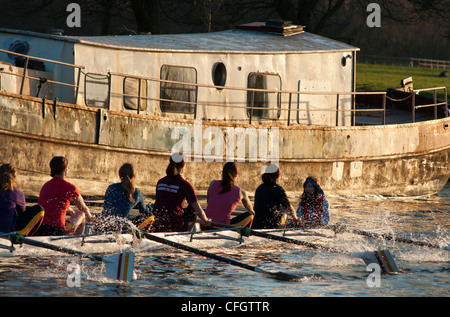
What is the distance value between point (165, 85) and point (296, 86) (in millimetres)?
3508

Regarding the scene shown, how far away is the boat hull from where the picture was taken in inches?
626

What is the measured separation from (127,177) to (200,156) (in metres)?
6.02

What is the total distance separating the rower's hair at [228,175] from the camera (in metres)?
12.7

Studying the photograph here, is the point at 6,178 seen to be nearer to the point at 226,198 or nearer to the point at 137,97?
the point at 226,198

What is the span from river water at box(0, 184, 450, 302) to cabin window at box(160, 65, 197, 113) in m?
5.02

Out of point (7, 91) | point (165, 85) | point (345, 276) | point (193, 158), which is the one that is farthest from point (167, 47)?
point (345, 276)

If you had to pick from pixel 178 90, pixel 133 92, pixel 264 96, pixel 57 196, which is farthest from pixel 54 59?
pixel 57 196

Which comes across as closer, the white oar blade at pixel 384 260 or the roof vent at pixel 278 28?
the white oar blade at pixel 384 260

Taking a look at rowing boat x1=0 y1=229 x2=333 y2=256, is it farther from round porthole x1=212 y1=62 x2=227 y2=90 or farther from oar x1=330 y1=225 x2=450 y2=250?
round porthole x1=212 y1=62 x2=227 y2=90

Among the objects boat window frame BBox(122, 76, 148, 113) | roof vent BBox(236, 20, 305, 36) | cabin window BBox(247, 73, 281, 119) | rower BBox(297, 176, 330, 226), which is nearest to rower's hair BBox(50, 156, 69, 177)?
rower BBox(297, 176, 330, 226)

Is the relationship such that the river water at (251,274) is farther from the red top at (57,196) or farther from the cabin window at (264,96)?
the cabin window at (264,96)

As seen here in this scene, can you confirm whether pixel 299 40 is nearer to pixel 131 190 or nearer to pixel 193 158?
pixel 193 158

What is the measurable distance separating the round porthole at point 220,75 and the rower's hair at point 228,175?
5785 millimetres

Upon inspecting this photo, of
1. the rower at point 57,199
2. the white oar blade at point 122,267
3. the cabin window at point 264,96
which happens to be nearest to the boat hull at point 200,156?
the cabin window at point 264,96
